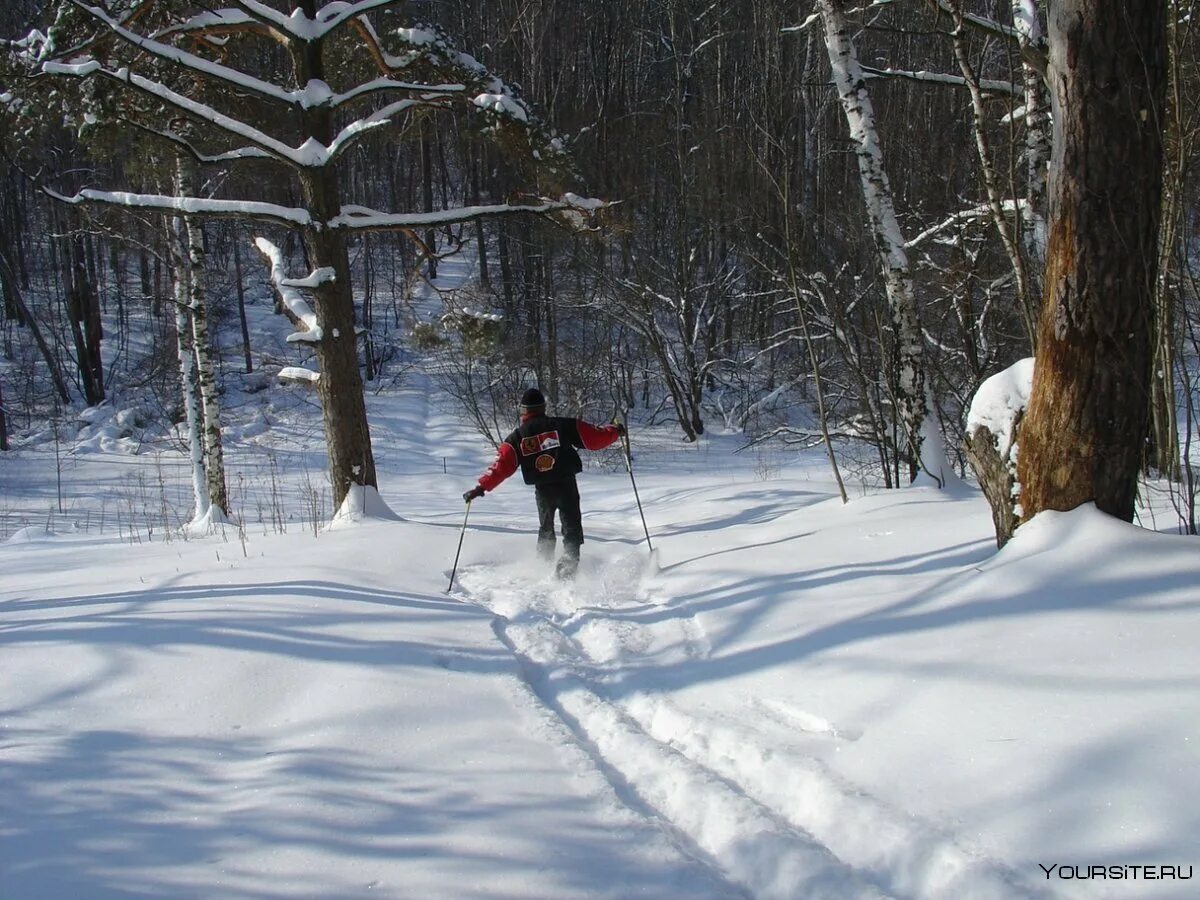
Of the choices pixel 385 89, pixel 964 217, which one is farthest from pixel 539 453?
pixel 964 217

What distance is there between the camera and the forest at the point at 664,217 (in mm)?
4043

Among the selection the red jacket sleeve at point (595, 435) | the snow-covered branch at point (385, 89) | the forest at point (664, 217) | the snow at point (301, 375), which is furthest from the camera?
the snow at point (301, 375)

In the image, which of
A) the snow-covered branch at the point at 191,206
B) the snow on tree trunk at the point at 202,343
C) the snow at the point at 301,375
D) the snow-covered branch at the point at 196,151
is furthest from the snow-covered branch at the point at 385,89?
the snow on tree trunk at the point at 202,343

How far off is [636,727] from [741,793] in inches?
28.5

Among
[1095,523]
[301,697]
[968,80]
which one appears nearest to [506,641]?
[301,697]

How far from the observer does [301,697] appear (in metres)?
3.70

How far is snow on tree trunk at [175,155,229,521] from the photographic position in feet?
40.1

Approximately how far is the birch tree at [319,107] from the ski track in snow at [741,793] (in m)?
4.94

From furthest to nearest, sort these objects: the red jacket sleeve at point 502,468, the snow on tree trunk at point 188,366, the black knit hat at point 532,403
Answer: the snow on tree trunk at point 188,366 → the black knit hat at point 532,403 → the red jacket sleeve at point 502,468

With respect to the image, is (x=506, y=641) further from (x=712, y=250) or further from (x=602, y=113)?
(x=602, y=113)

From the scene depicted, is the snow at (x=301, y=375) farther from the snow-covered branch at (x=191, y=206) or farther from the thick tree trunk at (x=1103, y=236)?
the thick tree trunk at (x=1103, y=236)

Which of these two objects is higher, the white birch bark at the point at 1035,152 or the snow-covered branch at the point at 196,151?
the snow-covered branch at the point at 196,151

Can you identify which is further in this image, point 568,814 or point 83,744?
point 83,744

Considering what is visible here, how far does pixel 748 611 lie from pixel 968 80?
13.8 ft
